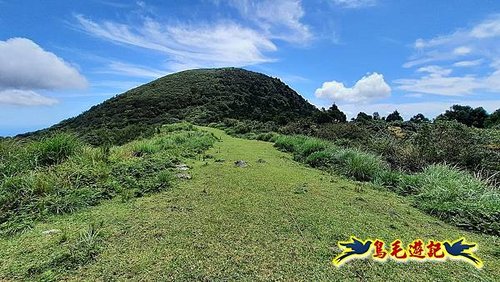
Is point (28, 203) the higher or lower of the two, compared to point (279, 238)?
higher

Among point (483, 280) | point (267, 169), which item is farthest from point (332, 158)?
point (483, 280)

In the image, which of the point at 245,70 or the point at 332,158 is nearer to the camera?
the point at 332,158

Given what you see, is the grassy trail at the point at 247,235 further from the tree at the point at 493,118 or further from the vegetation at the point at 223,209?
the tree at the point at 493,118

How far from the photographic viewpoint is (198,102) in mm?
43156

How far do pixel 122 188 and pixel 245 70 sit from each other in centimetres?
6609

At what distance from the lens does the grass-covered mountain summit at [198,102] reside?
34.8 meters

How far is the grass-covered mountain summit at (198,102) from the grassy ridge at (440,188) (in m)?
16.8

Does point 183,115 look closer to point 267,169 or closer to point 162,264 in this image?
point 267,169

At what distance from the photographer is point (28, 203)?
361 centimetres

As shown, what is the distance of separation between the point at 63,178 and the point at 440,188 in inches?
210

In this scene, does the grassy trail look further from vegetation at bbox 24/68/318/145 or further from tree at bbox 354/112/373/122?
vegetation at bbox 24/68/318/145

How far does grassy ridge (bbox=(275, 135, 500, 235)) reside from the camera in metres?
3.74

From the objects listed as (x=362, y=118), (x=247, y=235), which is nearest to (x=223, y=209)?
(x=247, y=235)

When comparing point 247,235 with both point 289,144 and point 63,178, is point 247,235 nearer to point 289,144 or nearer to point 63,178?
point 63,178
